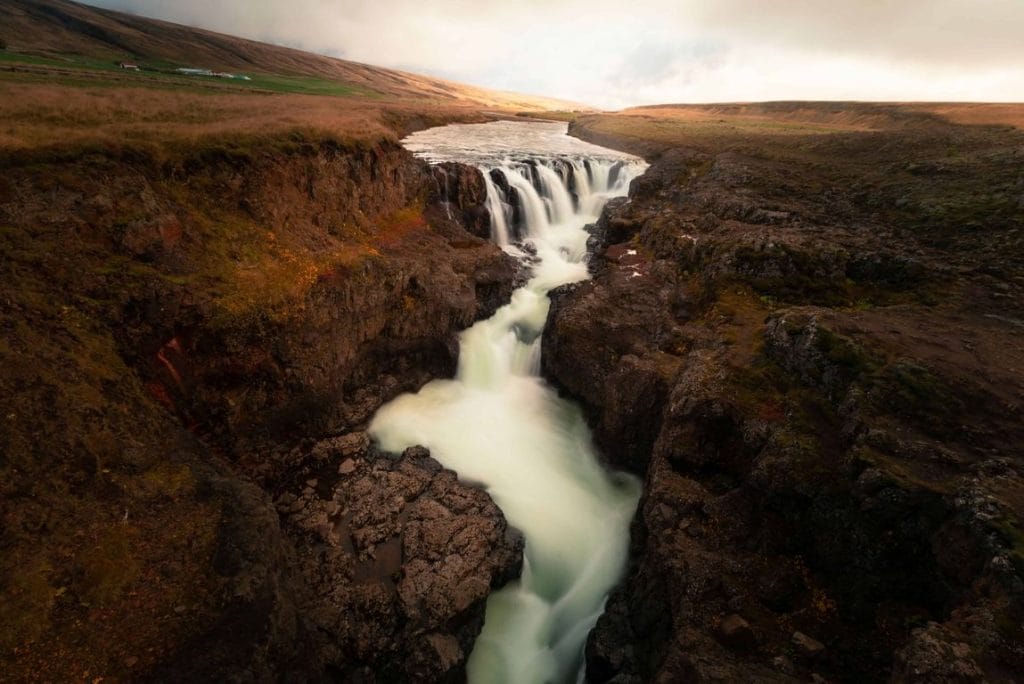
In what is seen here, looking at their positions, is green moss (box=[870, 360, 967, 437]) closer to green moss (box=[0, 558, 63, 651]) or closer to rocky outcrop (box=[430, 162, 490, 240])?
green moss (box=[0, 558, 63, 651])

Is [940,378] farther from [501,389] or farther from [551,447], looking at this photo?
[501,389]

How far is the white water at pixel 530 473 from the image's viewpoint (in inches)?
517

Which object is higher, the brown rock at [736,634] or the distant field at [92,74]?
the distant field at [92,74]

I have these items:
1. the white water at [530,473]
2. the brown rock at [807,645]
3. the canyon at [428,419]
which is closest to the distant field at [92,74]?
the canyon at [428,419]

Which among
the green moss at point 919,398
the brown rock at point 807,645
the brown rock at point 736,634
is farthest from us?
the green moss at point 919,398

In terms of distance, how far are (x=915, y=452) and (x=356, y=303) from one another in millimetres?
17312

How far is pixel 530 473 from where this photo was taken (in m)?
17.8

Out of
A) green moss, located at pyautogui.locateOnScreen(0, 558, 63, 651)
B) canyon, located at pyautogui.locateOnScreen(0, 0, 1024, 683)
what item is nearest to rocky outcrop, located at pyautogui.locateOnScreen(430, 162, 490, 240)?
canyon, located at pyautogui.locateOnScreen(0, 0, 1024, 683)

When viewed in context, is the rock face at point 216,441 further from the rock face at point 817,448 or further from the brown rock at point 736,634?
the brown rock at point 736,634

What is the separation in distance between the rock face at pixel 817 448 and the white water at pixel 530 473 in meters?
1.37

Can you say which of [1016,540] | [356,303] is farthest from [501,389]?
[1016,540]

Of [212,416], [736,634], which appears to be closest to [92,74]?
[212,416]

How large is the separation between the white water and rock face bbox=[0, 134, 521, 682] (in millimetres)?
1214

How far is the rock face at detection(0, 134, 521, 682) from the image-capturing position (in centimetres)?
878
